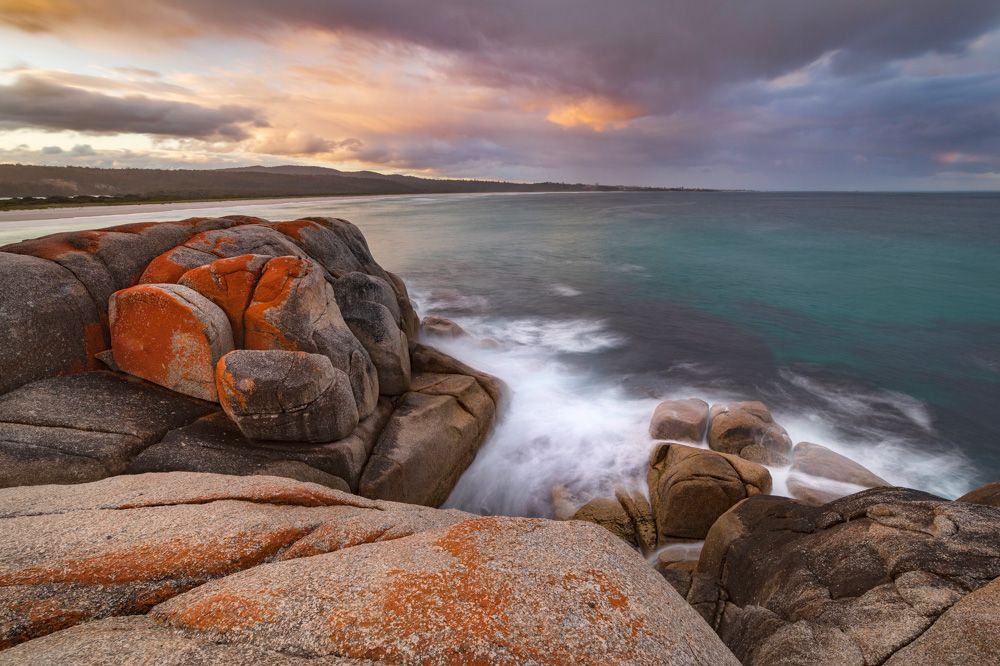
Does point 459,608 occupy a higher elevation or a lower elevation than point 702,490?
higher

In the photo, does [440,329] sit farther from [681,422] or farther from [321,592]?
[321,592]

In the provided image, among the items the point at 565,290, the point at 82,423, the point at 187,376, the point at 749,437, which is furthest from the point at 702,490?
the point at 565,290

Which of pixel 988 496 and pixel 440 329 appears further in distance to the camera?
pixel 440 329

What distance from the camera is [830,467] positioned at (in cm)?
1023

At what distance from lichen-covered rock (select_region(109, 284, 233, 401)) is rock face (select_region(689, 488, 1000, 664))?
29.8ft

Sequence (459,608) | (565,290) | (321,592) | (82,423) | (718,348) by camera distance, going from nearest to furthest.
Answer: (459,608)
(321,592)
(82,423)
(718,348)
(565,290)

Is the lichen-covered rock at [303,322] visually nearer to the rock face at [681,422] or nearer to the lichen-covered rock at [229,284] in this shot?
the lichen-covered rock at [229,284]

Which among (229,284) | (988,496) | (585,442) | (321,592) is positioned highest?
(229,284)

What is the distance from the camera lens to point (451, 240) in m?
56.8

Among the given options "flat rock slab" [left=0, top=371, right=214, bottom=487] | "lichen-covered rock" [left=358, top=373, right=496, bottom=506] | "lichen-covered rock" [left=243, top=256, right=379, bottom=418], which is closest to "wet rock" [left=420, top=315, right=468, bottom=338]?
"lichen-covered rock" [left=358, top=373, right=496, bottom=506]

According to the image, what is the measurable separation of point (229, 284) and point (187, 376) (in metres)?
1.98

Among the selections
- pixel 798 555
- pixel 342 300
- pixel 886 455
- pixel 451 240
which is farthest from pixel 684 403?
pixel 451 240

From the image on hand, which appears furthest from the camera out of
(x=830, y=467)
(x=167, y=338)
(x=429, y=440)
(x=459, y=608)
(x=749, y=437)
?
(x=749, y=437)

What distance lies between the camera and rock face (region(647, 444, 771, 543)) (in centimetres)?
855
